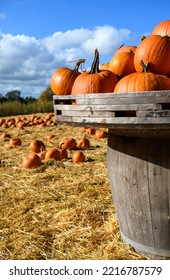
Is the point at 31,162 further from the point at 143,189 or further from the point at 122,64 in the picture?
the point at 143,189

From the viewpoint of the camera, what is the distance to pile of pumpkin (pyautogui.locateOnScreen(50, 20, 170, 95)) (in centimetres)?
230

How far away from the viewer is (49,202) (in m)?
4.02

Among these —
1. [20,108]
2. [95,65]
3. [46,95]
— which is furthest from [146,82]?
[46,95]

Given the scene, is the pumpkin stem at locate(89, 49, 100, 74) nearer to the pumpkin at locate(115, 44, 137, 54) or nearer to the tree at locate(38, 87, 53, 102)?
the pumpkin at locate(115, 44, 137, 54)

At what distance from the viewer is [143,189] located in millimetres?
2467

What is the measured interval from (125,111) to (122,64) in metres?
0.63

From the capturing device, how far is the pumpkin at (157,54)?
97.0 inches

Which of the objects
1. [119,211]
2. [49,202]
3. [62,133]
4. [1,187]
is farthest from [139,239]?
[62,133]

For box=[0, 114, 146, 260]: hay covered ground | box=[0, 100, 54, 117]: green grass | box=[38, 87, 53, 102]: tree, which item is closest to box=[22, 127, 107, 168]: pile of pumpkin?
box=[0, 114, 146, 260]: hay covered ground

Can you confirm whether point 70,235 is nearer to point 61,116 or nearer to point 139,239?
point 139,239

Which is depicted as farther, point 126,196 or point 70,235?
point 70,235

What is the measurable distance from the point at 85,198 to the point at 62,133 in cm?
615

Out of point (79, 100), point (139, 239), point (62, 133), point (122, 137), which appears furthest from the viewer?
point (62, 133)

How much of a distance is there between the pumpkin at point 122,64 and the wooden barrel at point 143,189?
50 centimetres
